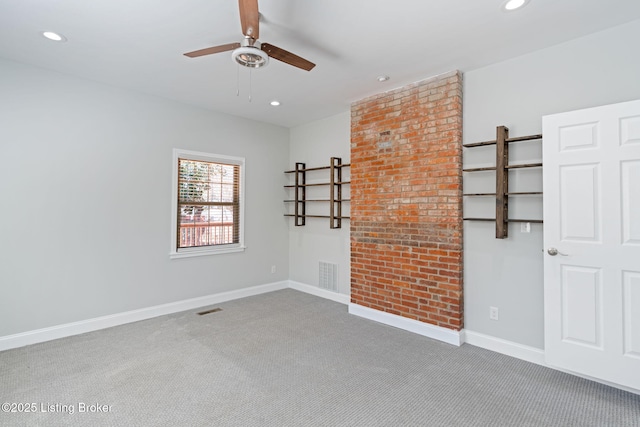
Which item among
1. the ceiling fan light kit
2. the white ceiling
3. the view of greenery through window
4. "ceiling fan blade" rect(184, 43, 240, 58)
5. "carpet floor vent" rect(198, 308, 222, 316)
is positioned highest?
the white ceiling

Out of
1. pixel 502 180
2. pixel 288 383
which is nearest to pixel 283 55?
pixel 502 180

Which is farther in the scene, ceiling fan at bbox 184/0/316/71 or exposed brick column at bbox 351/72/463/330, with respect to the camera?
exposed brick column at bbox 351/72/463/330

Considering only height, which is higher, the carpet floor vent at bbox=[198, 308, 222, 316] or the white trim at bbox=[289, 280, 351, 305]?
the white trim at bbox=[289, 280, 351, 305]

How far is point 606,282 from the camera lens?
2.36 metres

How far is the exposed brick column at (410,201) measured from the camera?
324 centimetres

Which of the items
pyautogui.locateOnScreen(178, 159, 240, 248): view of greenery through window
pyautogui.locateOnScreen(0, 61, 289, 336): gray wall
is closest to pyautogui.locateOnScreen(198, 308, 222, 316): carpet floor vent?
pyautogui.locateOnScreen(0, 61, 289, 336): gray wall

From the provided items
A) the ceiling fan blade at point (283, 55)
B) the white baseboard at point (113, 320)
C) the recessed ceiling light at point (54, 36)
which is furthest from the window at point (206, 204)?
the ceiling fan blade at point (283, 55)

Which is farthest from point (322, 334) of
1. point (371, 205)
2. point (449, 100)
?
point (449, 100)

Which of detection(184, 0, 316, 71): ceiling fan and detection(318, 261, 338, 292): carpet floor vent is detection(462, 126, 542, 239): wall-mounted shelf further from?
detection(318, 261, 338, 292): carpet floor vent

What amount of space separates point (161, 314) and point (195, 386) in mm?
1961

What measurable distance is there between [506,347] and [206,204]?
4.08 m

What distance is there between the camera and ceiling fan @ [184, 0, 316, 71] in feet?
6.10

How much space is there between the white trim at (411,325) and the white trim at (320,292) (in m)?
0.42

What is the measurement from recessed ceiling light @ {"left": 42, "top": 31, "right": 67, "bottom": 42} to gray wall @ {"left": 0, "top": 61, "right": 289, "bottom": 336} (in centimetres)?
81
